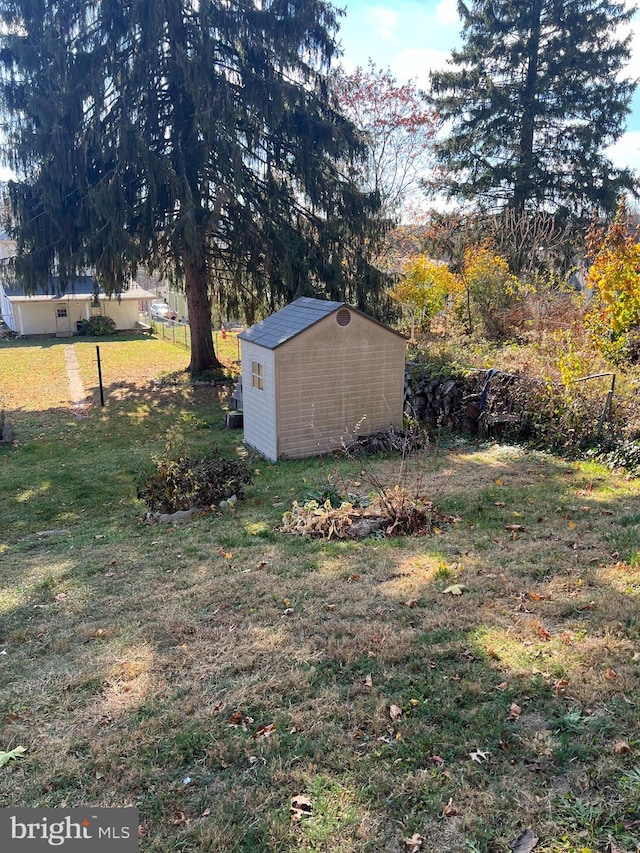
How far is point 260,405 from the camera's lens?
404 inches

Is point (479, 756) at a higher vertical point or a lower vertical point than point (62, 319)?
lower

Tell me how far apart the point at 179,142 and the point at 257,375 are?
8.57 meters

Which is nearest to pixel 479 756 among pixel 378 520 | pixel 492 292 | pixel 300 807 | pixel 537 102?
pixel 300 807

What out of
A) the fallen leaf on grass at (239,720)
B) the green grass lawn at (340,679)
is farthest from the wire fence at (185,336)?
the fallen leaf on grass at (239,720)

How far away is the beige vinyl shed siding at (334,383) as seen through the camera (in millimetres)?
9656

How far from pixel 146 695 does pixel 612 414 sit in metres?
7.70

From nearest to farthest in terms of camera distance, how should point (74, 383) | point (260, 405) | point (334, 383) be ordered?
point (334, 383)
point (260, 405)
point (74, 383)

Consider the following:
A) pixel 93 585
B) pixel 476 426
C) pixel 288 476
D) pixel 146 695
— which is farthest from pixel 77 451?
pixel 146 695

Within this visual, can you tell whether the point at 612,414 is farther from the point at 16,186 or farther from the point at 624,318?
the point at 16,186

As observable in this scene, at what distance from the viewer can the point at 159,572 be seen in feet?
17.8

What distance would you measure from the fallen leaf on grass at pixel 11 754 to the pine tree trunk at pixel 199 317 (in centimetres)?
1508

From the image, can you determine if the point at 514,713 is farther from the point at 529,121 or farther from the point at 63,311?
the point at 63,311

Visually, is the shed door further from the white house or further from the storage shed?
the storage shed

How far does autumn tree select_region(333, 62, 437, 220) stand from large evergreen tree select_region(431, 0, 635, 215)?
4.37 feet
